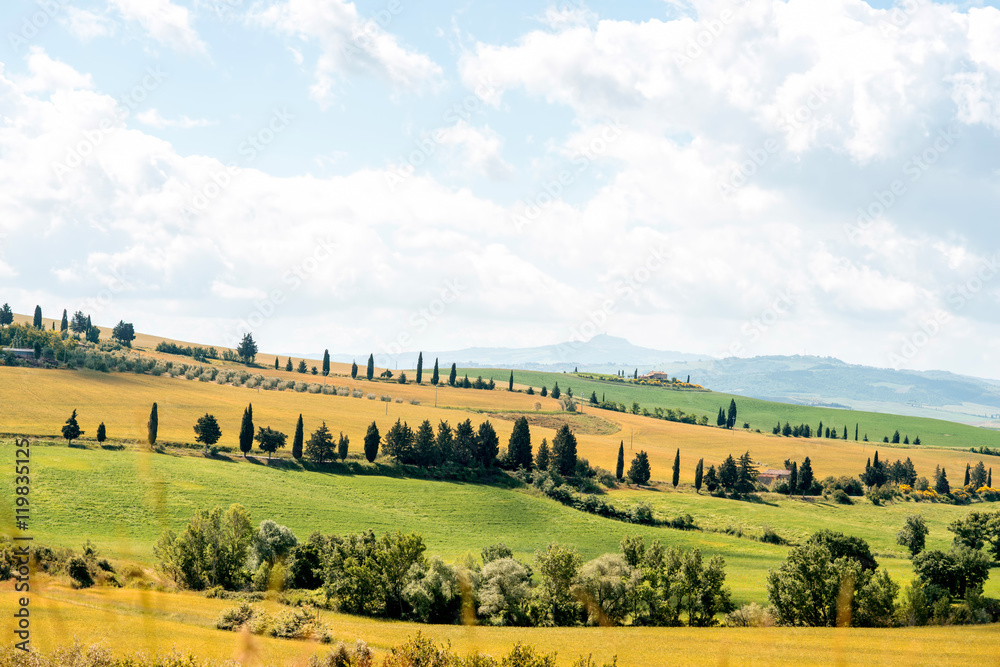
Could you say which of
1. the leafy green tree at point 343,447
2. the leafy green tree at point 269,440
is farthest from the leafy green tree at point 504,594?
the leafy green tree at point 269,440

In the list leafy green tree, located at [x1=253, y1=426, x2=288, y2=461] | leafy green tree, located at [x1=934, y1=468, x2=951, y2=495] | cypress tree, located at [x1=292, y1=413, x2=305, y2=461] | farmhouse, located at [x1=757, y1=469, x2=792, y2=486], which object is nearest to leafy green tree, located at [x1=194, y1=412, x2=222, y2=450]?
leafy green tree, located at [x1=253, y1=426, x2=288, y2=461]

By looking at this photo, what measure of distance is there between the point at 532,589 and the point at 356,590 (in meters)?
12.6

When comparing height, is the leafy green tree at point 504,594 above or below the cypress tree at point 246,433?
below

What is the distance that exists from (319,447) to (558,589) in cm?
5734

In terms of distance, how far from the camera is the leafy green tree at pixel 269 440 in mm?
97812

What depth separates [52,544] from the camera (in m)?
52.0

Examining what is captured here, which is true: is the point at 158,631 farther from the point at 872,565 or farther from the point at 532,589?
the point at 872,565

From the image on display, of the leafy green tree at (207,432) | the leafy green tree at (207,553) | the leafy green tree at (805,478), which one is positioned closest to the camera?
the leafy green tree at (207,553)

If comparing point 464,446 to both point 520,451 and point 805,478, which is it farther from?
point 805,478

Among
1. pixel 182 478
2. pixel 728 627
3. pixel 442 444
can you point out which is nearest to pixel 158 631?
pixel 728 627

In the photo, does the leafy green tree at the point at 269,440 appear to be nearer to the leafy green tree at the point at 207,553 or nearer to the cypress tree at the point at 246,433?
the cypress tree at the point at 246,433

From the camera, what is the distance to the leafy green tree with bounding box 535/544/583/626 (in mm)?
49156

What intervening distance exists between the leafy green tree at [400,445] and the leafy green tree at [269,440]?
50.3ft

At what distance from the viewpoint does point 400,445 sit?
104688 mm
